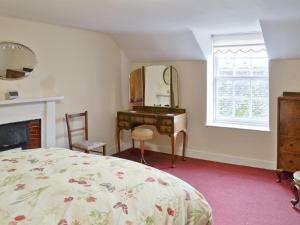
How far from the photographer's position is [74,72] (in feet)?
14.6

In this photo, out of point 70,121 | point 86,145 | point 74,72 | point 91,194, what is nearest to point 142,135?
point 86,145

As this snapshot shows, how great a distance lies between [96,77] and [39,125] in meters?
1.27

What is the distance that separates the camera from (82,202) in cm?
149

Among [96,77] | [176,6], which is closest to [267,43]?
[176,6]

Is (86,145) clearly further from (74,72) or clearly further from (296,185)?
(296,185)

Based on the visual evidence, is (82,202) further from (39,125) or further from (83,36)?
(83,36)

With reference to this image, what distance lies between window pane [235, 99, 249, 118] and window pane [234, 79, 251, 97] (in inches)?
4.2

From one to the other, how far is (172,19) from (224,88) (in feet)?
5.62

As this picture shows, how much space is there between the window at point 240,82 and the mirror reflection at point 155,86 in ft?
2.16

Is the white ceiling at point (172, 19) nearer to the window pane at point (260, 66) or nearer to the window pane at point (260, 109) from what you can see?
the window pane at point (260, 66)

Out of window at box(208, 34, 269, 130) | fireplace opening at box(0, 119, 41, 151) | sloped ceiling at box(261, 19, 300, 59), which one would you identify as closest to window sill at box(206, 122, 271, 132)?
window at box(208, 34, 269, 130)

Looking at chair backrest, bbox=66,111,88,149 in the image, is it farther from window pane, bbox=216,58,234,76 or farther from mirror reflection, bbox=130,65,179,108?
window pane, bbox=216,58,234,76

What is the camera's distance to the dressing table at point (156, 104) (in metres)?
4.69

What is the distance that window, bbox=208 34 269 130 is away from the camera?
14.9 feet
